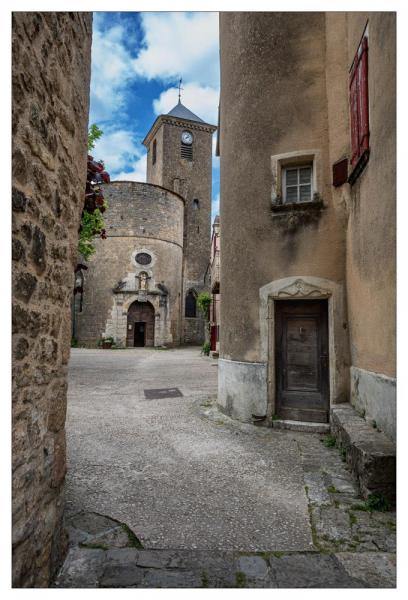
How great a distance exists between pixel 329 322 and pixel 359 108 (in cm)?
280

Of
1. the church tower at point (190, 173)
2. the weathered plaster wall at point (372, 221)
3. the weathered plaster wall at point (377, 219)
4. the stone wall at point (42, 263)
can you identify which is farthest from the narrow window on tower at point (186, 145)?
the stone wall at point (42, 263)

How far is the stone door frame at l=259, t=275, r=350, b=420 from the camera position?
513 cm

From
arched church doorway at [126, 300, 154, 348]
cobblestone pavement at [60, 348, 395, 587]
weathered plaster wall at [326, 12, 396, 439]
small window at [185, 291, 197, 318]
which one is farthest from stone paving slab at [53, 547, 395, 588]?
small window at [185, 291, 197, 318]

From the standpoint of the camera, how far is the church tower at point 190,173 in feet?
100

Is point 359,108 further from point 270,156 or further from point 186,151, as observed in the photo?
point 186,151

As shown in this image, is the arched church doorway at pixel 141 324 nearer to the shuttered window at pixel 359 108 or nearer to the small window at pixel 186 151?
the small window at pixel 186 151

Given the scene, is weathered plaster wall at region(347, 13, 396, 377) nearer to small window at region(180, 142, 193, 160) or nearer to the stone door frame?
the stone door frame

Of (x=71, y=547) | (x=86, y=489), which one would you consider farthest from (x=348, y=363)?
(x=71, y=547)

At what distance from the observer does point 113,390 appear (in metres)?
8.16

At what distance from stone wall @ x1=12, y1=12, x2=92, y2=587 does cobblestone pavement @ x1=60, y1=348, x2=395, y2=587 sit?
Result: 57cm

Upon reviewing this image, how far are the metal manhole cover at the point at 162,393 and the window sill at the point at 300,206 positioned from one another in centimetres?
434

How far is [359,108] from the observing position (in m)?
4.31

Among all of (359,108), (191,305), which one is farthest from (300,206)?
(191,305)

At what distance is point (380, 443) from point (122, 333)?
21.4 metres
